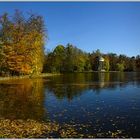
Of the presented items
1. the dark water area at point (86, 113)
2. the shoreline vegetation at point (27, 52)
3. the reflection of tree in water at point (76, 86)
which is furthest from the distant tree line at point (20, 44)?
the dark water area at point (86, 113)

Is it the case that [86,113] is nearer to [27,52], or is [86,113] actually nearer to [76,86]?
[76,86]

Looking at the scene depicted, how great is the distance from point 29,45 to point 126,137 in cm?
2366

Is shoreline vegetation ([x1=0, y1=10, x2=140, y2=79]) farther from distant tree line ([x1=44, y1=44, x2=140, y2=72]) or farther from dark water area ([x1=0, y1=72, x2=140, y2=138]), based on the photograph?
dark water area ([x1=0, y1=72, x2=140, y2=138])

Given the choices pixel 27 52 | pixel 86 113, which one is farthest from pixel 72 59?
pixel 86 113

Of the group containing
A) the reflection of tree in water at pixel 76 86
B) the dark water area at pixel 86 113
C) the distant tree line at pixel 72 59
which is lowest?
the dark water area at pixel 86 113

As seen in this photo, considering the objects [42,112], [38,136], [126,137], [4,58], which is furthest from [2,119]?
[4,58]

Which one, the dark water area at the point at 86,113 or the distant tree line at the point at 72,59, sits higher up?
the distant tree line at the point at 72,59

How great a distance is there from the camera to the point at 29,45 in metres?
31.2

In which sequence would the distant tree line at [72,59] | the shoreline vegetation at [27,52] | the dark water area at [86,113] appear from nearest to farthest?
1. the dark water area at [86,113]
2. the distant tree line at [72,59]
3. the shoreline vegetation at [27,52]

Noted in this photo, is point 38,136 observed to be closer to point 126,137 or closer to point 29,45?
point 126,137

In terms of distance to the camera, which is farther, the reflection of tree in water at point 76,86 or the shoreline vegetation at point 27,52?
the shoreline vegetation at point 27,52

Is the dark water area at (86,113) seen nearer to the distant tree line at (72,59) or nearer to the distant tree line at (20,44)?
the distant tree line at (72,59)

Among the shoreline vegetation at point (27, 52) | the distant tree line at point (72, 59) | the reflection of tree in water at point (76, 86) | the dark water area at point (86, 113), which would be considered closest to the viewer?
the dark water area at point (86, 113)

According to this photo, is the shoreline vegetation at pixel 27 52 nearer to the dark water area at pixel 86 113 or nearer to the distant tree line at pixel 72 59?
the distant tree line at pixel 72 59
